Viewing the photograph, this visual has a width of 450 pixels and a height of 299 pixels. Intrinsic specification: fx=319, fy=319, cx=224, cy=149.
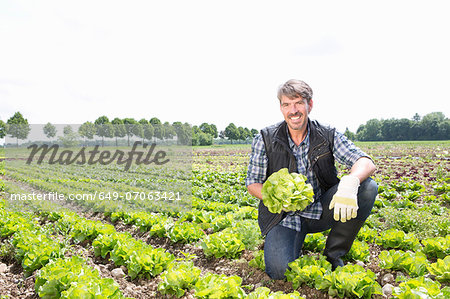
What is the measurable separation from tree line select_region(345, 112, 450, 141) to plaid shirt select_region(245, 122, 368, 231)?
7317 cm

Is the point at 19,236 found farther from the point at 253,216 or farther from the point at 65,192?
the point at 65,192

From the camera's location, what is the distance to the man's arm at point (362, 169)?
3348 mm

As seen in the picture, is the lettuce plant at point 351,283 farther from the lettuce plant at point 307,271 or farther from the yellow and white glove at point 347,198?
the yellow and white glove at point 347,198

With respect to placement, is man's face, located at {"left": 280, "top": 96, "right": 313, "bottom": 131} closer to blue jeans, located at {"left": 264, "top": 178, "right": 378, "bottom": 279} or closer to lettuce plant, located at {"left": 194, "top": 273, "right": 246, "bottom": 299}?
blue jeans, located at {"left": 264, "top": 178, "right": 378, "bottom": 279}

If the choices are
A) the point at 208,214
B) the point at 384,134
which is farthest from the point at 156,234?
the point at 384,134

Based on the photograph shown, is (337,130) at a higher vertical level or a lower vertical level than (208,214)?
higher

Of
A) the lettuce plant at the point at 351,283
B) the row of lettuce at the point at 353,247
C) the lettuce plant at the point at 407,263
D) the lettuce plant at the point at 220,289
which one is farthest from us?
the lettuce plant at the point at 407,263

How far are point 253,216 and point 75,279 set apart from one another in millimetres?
3481

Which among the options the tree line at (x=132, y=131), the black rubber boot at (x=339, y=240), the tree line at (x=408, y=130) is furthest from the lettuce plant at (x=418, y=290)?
the tree line at (x=408, y=130)

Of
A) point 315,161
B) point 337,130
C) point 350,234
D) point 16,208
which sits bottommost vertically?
point 16,208

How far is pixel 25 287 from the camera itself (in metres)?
3.94

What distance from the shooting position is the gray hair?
3.54 m

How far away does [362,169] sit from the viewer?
133 inches

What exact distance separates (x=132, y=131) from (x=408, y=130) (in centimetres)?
6193
